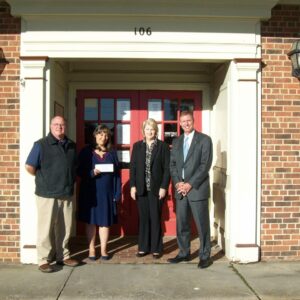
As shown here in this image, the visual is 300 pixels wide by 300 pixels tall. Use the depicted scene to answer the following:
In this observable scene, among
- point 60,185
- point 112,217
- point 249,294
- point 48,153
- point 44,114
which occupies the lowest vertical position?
point 249,294

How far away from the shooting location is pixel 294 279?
5.30 meters

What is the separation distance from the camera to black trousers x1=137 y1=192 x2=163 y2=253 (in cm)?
623

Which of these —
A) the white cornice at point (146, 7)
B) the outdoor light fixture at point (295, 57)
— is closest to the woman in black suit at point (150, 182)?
the white cornice at point (146, 7)

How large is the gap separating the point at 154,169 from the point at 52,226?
1.47 meters

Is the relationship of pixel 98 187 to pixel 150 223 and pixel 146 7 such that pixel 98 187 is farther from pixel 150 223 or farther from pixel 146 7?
pixel 146 7

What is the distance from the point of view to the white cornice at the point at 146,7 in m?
5.68

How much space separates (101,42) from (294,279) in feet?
11.5

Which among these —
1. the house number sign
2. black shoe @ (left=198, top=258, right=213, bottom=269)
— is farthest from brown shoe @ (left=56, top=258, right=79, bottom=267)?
the house number sign

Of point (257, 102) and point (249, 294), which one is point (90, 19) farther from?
point (249, 294)

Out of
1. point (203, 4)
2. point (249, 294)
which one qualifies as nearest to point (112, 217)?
point (249, 294)

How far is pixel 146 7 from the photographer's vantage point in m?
5.73

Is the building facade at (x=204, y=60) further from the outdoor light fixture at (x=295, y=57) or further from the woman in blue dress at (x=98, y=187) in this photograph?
the woman in blue dress at (x=98, y=187)

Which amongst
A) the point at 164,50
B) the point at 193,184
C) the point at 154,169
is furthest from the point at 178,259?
the point at 164,50

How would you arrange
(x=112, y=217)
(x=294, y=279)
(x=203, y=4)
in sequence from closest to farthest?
(x=294, y=279), (x=203, y=4), (x=112, y=217)
